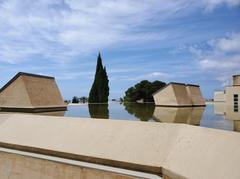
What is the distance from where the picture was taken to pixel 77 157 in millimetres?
3990

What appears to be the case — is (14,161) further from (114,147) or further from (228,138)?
(228,138)

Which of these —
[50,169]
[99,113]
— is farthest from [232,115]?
[50,169]

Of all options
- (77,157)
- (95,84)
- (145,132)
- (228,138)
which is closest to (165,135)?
(145,132)

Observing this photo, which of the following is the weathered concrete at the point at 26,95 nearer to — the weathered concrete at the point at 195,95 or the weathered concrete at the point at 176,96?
the weathered concrete at the point at 176,96

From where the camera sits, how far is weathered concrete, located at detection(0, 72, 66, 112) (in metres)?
15.2

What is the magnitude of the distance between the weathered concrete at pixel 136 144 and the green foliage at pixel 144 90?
21.6 metres

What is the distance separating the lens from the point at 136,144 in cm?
375

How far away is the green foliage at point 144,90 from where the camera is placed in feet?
87.4

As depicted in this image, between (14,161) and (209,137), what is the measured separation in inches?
147

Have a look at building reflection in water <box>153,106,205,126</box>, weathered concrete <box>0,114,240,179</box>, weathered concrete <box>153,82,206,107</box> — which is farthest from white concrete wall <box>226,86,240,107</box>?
weathered concrete <box>0,114,240,179</box>

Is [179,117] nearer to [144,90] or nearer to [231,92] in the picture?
[231,92]

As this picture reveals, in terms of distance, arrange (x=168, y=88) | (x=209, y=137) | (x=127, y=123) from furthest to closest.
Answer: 1. (x=168, y=88)
2. (x=127, y=123)
3. (x=209, y=137)

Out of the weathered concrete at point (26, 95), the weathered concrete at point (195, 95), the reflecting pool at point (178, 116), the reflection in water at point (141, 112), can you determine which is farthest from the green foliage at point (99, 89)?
the reflecting pool at point (178, 116)

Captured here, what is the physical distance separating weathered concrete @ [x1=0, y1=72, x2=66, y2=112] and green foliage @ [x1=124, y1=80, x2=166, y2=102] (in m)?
11.8
